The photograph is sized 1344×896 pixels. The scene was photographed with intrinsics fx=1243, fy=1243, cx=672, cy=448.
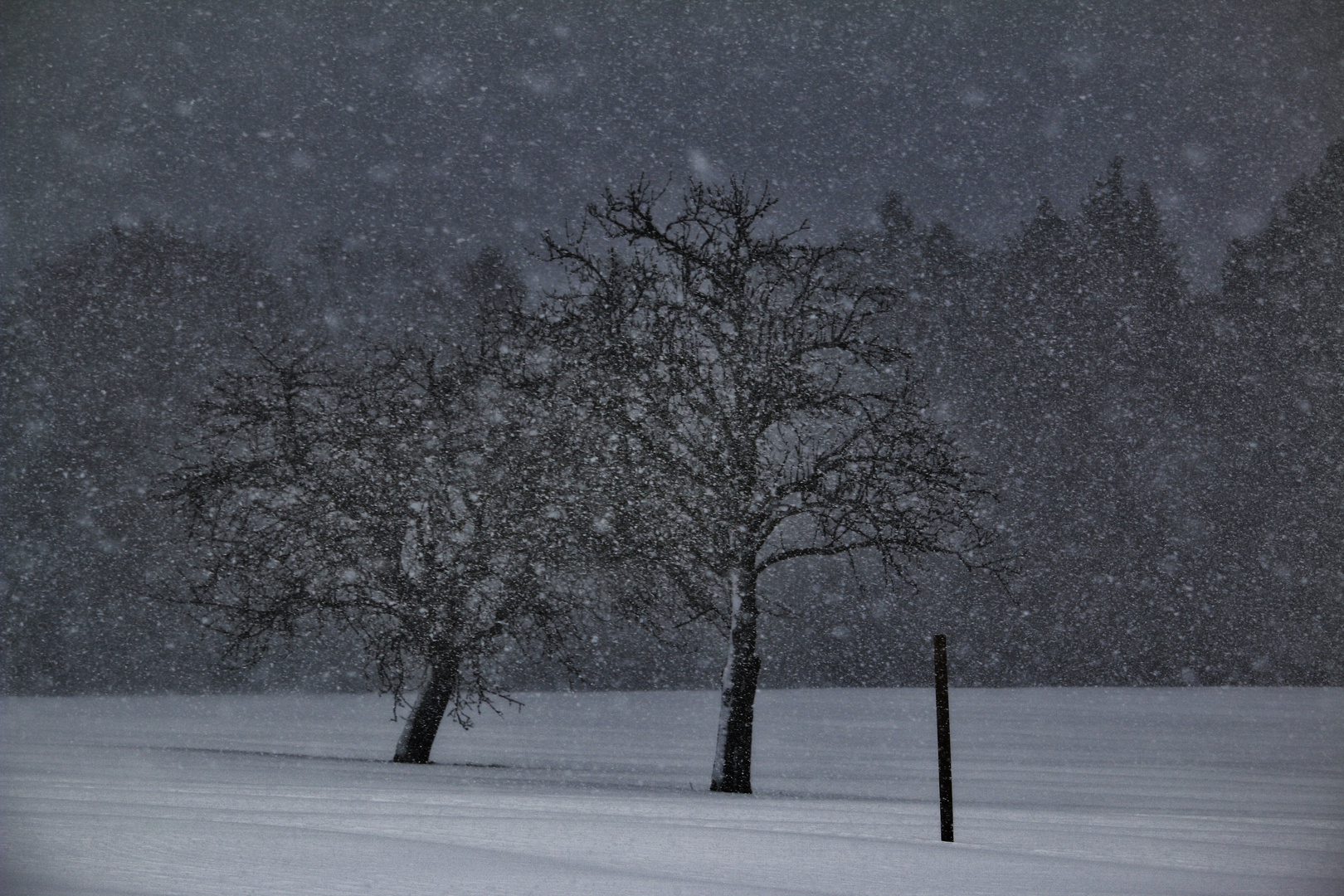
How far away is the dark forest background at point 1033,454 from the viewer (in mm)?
29984

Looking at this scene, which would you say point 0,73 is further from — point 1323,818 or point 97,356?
point 97,356

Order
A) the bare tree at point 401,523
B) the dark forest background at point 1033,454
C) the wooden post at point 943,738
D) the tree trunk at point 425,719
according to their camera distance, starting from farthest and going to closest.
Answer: the dark forest background at point 1033,454, the tree trunk at point 425,719, the bare tree at point 401,523, the wooden post at point 943,738

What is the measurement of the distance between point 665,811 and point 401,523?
5199mm

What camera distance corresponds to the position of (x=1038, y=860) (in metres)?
6.00

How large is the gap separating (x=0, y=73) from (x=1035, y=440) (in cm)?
3023

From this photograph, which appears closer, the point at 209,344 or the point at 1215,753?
the point at 1215,753

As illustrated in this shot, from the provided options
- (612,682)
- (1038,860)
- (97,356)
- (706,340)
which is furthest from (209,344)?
(1038,860)

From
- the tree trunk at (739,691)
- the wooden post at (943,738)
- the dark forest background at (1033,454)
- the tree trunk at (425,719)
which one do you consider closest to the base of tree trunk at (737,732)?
the tree trunk at (739,691)

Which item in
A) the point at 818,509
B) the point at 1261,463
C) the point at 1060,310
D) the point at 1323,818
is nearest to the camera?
the point at 1323,818

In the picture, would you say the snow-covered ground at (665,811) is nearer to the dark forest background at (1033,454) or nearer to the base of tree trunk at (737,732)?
the base of tree trunk at (737,732)

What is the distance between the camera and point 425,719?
45.2ft

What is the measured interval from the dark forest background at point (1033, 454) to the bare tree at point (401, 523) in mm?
16323

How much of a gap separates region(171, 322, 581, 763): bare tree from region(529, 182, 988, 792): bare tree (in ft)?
3.14

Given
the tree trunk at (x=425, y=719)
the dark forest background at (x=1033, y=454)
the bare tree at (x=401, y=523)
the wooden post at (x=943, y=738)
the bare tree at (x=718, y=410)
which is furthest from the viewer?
the dark forest background at (x=1033, y=454)
